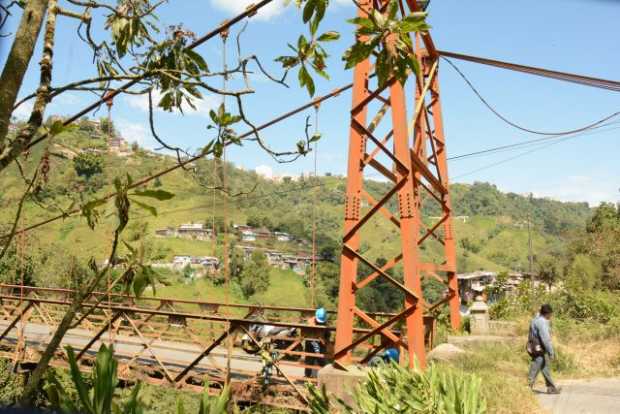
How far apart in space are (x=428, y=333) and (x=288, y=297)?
4620 cm

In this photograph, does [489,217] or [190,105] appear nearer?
[190,105]

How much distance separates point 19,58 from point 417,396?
2.51 meters

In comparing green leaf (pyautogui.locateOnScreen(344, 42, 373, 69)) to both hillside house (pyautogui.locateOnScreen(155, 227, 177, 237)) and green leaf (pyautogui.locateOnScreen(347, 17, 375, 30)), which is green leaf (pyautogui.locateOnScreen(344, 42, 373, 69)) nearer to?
green leaf (pyautogui.locateOnScreen(347, 17, 375, 30))

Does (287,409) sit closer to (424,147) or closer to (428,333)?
(428,333)

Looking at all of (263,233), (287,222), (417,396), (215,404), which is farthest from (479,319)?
(287,222)

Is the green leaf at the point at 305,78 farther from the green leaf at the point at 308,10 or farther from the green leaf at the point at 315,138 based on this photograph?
the green leaf at the point at 315,138

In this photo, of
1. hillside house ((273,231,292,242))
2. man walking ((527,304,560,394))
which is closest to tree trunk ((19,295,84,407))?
man walking ((527,304,560,394))

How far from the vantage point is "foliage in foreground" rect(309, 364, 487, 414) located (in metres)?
2.66

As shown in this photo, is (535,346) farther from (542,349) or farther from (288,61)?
(288,61)

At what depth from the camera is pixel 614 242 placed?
28172 millimetres

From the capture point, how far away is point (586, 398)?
19.6 feet

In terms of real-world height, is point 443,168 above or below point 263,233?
below

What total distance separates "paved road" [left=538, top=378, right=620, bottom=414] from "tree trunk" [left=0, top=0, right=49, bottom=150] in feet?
18.6

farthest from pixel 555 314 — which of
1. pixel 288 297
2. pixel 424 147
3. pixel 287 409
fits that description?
pixel 288 297
